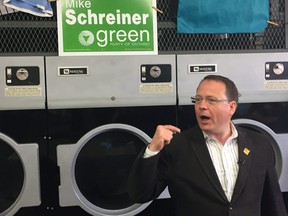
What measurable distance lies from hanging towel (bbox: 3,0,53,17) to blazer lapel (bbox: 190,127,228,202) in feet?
4.27

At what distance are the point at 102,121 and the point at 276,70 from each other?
4.28 ft

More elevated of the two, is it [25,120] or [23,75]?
[23,75]

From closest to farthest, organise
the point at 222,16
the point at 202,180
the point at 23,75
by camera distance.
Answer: the point at 202,180 → the point at 23,75 → the point at 222,16

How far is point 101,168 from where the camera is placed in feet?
8.68

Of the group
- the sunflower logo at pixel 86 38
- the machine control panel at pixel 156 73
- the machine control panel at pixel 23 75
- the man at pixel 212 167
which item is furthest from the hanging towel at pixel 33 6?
the man at pixel 212 167

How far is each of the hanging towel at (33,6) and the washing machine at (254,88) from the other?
0.94m

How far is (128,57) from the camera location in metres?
2.56

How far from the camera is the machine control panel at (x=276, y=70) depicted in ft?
8.95

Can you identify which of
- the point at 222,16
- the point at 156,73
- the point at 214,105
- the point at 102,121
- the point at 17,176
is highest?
the point at 222,16

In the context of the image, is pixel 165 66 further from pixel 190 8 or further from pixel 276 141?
pixel 276 141

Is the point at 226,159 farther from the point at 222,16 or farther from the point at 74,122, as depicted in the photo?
the point at 222,16

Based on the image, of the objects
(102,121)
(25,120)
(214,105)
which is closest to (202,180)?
(214,105)

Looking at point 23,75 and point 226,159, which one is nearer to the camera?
point 226,159

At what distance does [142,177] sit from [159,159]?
0.65 feet
